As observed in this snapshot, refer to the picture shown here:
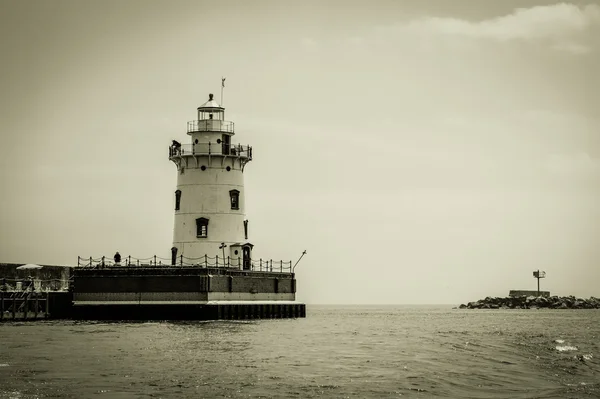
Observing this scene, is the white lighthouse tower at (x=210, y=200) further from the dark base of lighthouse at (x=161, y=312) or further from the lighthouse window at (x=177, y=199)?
the dark base of lighthouse at (x=161, y=312)

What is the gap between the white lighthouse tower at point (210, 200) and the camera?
82.0 metres

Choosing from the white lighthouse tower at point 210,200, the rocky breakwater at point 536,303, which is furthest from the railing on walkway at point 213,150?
the rocky breakwater at point 536,303

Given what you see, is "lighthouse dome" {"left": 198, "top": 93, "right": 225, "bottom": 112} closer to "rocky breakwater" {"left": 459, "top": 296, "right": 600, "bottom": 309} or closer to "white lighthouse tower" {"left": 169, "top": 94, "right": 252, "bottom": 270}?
"white lighthouse tower" {"left": 169, "top": 94, "right": 252, "bottom": 270}

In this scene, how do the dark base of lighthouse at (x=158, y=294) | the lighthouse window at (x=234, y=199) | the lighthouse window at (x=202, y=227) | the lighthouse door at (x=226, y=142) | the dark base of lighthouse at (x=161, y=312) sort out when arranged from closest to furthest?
the dark base of lighthouse at (x=161, y=312) → the dark base of lighthouse at (x=158, y=294) → the lighthouse window at (x=202, y=227) → the lighthouse window at (x=234, y=199) → the lighthouse door at (x=226, y=142)

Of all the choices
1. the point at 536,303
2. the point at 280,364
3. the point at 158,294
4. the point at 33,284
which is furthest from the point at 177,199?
the point at 536,303

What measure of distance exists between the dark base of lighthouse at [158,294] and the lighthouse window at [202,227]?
18.9ft

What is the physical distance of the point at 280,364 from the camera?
1758 inches

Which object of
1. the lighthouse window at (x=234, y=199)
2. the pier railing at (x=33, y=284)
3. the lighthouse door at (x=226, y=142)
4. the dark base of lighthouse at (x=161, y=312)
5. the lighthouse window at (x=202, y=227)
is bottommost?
the dark base of lighthouse at (x=161, y=312)

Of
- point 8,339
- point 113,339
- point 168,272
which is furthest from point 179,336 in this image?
point 168,272

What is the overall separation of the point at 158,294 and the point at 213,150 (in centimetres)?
1389

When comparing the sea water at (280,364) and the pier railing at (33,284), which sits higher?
the pier railing at (33,284)

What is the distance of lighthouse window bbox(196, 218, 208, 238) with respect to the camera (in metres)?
81.9

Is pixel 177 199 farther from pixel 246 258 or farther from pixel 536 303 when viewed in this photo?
pixel 536 303

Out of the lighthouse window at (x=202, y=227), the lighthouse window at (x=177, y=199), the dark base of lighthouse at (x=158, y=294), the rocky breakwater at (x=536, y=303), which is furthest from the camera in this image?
the rocky breakwater at (x=536, y=303)
